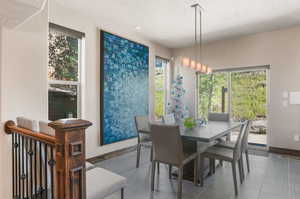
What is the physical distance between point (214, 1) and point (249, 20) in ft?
3.96

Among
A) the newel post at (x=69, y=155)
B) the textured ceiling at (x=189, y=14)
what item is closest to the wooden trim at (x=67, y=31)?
the textured ceiling at (x=189, y=14)

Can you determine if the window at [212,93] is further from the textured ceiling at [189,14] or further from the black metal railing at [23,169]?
the black metal railing at [23,169]

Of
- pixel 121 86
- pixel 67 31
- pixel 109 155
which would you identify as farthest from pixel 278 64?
pixel 67 31

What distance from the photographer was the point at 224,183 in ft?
9.25

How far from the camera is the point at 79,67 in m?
3.60

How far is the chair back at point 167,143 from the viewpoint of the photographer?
7.54 ft

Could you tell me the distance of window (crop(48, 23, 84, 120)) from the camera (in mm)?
3213

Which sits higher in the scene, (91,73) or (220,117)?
(91,73)

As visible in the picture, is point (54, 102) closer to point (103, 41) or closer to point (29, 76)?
point (29, 76)

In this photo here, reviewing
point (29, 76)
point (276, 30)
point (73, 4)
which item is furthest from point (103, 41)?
point (276, 30)

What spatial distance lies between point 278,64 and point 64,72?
4512 millimetres

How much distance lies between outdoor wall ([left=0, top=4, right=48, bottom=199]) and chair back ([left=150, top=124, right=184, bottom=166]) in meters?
1.49

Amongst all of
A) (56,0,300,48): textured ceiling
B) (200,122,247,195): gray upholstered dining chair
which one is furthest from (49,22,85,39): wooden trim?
(200,122,247,195): gray upholstered dining chair

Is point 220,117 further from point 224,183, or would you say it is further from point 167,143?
point 167,143
